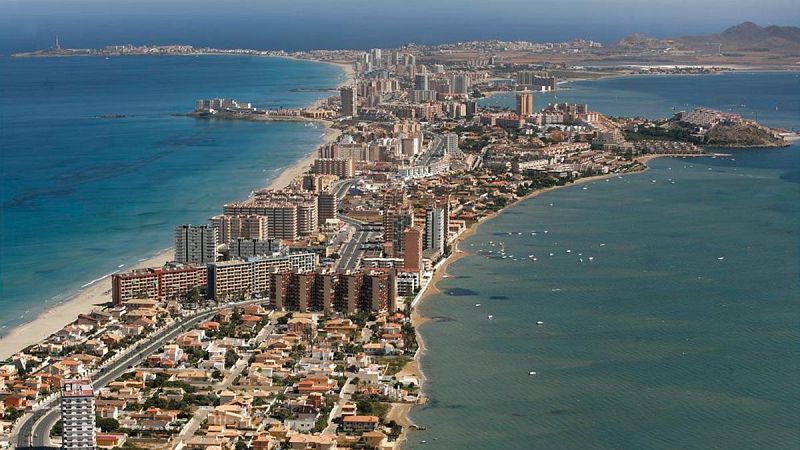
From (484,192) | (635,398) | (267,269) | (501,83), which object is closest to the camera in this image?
(635,398)

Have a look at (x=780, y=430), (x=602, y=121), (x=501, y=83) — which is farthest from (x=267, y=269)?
→ (x=501, y=83)

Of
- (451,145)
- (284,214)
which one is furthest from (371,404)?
(451,145)

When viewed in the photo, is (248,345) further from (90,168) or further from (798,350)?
(90,168)

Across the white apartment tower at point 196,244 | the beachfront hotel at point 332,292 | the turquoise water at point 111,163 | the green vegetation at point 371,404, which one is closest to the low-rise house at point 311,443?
the green vegetation at point 371,404

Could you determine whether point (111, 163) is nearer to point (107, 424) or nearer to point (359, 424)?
point (107, 424)

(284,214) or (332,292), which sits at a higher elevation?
(284,214)

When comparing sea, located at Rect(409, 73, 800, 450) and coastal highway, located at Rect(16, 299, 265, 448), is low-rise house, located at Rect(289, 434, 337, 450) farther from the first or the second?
coastal highway, located at Rect(16, 299, 265, 448)

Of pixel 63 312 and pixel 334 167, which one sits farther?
pixel 334 167
